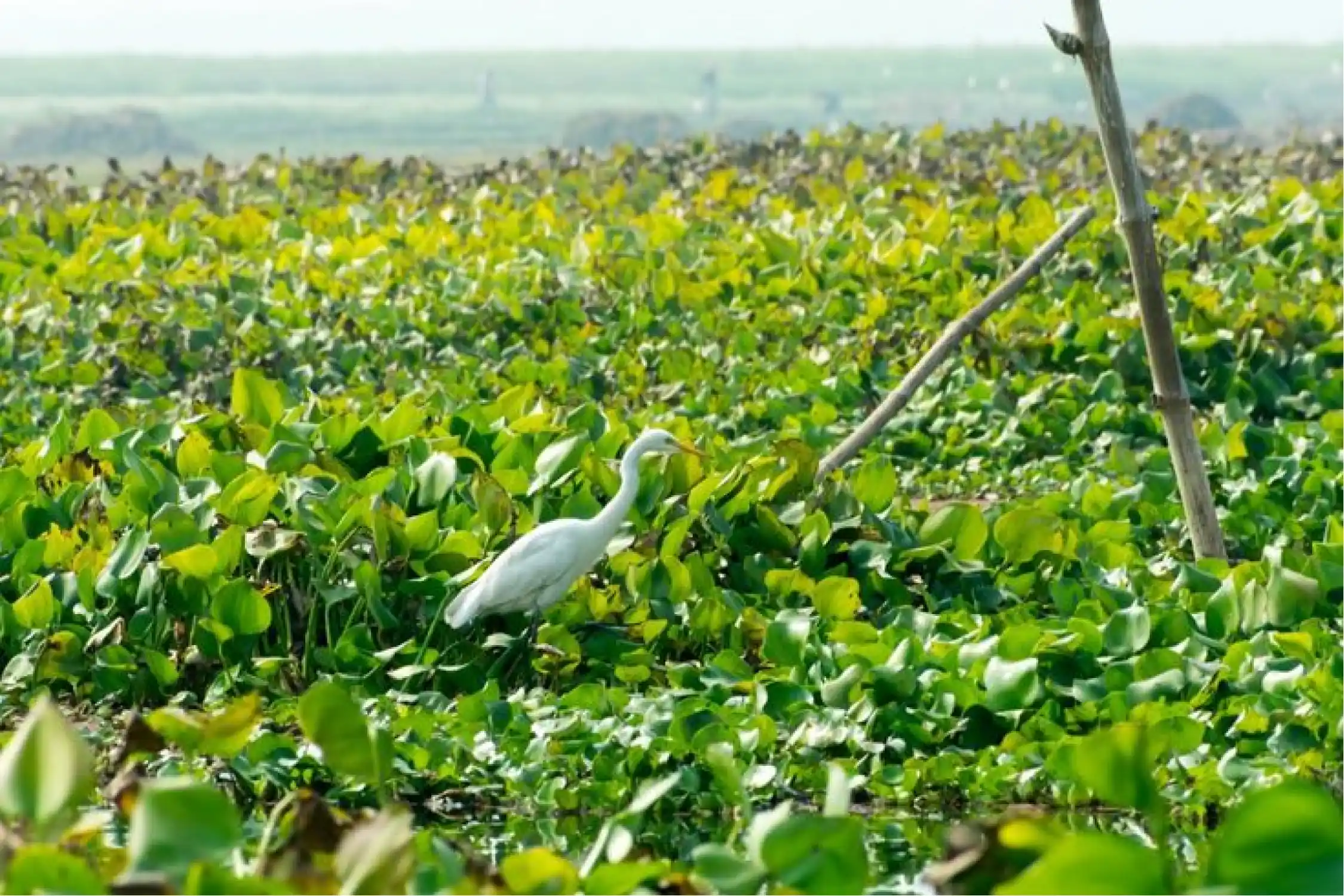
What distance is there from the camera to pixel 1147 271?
6.32 metres

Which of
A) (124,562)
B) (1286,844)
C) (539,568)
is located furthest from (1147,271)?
(1286,844)

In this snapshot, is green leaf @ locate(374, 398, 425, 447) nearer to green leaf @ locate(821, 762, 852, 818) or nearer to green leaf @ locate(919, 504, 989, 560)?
green leaf @ locate(919, 504, 989, 560)

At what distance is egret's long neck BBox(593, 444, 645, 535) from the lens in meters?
5.73

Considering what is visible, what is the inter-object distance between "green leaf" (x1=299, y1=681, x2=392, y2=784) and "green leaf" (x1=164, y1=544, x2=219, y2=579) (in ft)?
7.33

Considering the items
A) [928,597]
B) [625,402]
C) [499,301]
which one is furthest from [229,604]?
[499,301]

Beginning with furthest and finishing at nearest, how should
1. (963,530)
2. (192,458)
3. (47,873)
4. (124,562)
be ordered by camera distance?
(192,458), (963,530), (124,562), (47,873)

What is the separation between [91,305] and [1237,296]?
4581 mm

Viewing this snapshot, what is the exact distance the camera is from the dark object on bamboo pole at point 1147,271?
19.9 feet

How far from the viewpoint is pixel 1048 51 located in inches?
3684

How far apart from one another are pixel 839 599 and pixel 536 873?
2.68 meters

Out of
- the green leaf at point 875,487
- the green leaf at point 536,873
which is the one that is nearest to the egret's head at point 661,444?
the green leaf at point 875,487

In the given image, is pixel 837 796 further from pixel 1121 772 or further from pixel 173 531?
pixel 173 531

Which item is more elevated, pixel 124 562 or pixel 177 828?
pixel 177 828

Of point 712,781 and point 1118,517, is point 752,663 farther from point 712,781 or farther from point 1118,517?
point 1118,517
